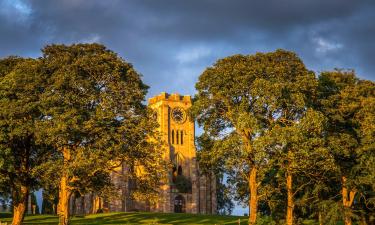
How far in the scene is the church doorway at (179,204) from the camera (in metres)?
125

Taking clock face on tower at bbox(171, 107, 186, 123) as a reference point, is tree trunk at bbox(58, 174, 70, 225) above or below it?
below

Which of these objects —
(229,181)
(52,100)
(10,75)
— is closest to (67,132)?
(52,100)

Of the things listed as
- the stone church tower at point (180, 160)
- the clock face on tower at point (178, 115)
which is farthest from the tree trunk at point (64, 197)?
the clock face on tower at point (178, 115)

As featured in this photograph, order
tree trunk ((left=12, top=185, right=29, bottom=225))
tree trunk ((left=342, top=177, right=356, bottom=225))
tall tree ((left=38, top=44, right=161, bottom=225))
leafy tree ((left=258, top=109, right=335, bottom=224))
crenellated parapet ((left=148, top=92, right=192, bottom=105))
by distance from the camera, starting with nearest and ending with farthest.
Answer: tall tree ((left=38, top=44, right=161, bottom=225)) < leafy tree ((left=258, top=109, right=335, bottom=224)) < tree trunk ((left=12, top=185, right=29, bottom=225)) < tree trunk ((left=342, top=177, right=356, bottom=225)) < crenellated parapet ((left=148, top=92, right=192, bottom=105))

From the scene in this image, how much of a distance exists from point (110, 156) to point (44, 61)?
10273mm

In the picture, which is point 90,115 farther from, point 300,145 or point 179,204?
point 179,204

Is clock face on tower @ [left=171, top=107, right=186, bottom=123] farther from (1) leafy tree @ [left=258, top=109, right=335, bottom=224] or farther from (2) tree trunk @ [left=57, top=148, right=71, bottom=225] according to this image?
(2) tree trunk @ [left=57, top=148, right=71, bottom=225]

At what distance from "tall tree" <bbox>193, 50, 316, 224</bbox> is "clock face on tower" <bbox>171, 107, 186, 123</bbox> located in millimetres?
83131

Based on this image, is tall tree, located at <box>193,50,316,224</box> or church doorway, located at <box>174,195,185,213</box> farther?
church doorway, located at <box>174,195,185,213</box>

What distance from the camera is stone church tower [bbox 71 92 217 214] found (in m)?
122

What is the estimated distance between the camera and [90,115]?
149 feet

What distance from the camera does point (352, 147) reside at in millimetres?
53031

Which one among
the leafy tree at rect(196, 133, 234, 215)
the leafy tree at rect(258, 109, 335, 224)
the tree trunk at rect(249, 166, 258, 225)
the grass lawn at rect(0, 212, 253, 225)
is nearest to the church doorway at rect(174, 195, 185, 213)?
the grass lawn at rect(0, 212, 253, 225)

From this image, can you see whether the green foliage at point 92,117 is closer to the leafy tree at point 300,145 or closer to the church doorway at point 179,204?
the leafy tree at point 300,145
